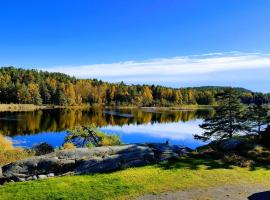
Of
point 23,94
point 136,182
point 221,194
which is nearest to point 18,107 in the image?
point 23,94

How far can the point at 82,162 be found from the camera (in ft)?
81.7

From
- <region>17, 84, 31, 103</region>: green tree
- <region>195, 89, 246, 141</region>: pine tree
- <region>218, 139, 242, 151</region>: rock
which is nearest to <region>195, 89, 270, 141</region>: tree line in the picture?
<region>195, 89, 246, 141</region>: pine tree

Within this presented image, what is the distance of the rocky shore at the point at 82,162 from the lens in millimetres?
23500

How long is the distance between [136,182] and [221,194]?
491 centimetres

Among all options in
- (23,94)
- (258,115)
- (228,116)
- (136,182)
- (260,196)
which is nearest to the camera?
(260,196)

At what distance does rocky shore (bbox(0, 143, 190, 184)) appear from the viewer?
23.5 metres

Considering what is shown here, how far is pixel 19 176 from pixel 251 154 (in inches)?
735

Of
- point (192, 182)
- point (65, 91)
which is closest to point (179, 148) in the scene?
point (192, 182)

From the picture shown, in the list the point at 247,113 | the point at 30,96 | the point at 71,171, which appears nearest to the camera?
the point at 71,171

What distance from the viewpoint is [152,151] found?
89.0 ft

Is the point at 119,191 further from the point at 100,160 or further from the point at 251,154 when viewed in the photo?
the point at 251,154

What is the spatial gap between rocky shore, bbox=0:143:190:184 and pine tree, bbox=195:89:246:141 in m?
23.1

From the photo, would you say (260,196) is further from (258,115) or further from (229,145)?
(258,115)

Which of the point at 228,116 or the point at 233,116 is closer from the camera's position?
the point at 233,116
